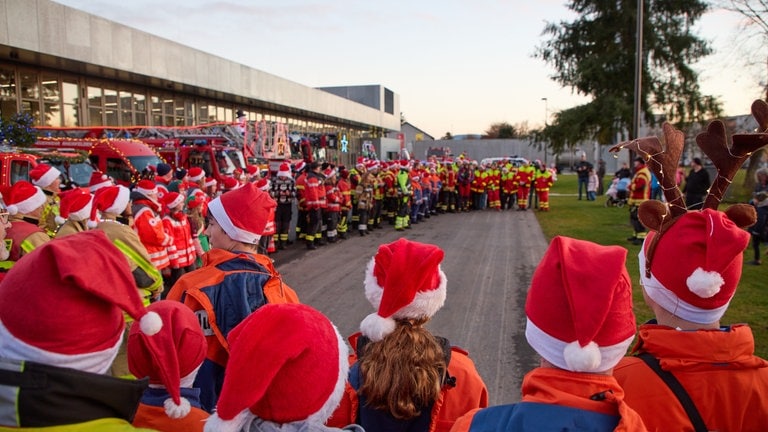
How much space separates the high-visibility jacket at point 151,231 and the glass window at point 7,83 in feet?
54.4

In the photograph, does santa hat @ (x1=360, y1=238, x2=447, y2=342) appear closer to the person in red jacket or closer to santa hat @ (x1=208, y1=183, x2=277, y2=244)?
santa hat @ (x1=208, y1=183, x2=277, y2=244)

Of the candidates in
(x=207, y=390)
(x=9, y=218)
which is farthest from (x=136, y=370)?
(x=9, y=218)

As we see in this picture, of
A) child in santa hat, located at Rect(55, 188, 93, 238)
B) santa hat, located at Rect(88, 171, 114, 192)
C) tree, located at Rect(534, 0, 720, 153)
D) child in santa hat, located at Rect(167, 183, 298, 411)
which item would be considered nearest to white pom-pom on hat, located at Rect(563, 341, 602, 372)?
child in santa hat, located at Rect(167, 183, 298, 411)

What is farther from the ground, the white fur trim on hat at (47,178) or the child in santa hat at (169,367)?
the white fur trim on hat at (47,178)

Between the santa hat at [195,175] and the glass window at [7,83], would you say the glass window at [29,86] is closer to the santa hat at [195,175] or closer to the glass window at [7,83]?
the glass window at [7,83]

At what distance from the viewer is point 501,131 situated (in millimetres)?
89812

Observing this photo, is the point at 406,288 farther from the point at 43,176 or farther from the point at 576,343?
the point at 43,176

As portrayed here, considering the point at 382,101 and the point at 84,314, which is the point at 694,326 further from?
the point at 382,101

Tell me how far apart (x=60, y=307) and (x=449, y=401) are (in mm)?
1638

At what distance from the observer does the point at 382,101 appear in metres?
66.6

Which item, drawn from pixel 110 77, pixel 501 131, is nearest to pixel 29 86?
pixel 110 77

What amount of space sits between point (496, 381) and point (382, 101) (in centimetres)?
6299

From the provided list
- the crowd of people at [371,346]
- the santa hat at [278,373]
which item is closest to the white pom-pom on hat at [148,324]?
the crowd of people at [371,346]

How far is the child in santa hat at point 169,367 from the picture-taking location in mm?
2148
